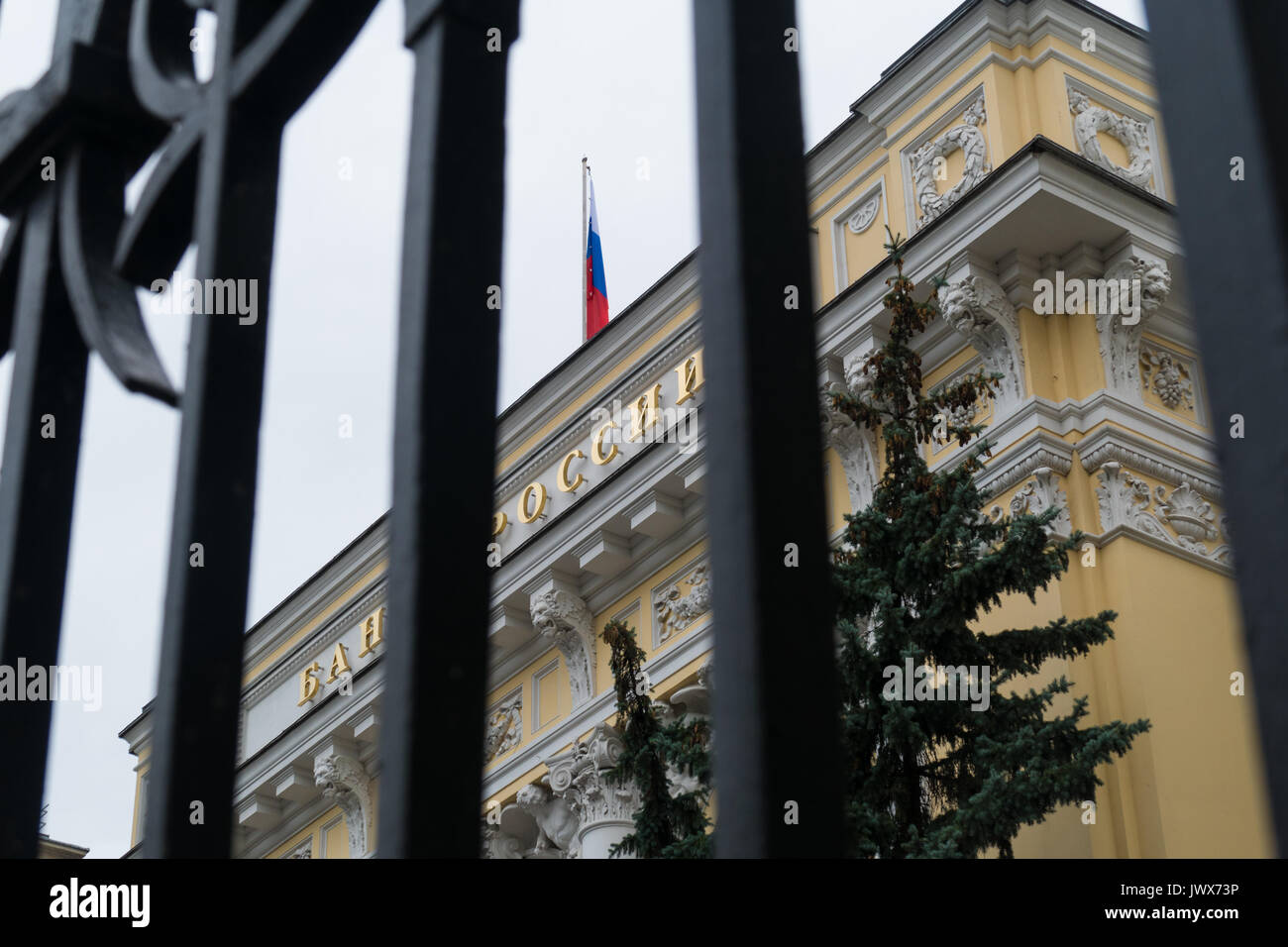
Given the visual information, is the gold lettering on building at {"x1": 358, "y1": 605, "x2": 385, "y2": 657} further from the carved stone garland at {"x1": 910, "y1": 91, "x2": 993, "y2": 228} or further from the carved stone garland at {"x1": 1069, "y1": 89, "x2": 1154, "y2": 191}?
the carved stone garland at {"x1": 1069, "y1": 89, "x2": 1154, "y2": 191}

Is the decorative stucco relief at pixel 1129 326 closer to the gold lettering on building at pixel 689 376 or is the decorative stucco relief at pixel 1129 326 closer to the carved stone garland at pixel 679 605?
the gold lettering on building at pixel 689 376

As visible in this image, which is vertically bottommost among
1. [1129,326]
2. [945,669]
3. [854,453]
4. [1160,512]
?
[945,669]

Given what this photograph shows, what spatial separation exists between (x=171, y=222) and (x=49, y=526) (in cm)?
46

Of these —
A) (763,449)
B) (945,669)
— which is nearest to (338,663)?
(945,669)

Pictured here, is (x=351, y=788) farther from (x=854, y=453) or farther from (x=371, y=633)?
(x=854, y=453)

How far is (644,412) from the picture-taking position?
643 inches

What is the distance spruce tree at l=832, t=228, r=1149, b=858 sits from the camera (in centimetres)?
886

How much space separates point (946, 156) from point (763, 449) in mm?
13631

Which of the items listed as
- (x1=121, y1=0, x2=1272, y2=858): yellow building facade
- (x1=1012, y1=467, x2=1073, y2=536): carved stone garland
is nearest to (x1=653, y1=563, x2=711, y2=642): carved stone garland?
(x1=121, y1=0, x2=1272, y2=858): yellow building facade

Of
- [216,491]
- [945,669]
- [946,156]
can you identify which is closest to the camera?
[216,491]

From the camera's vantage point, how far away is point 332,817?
19.5 m

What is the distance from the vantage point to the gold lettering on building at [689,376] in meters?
15.4
